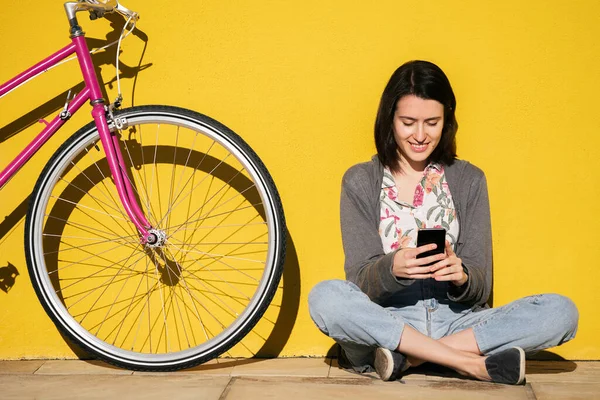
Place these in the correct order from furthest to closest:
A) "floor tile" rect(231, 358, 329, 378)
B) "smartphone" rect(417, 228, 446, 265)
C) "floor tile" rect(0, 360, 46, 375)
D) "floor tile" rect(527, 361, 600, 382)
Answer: "floor tile" rect(0, 360, 46, 375) < "floor tile" rect(231, 358, 329, 378) < "floor tile" rect(527, 361, 600, 382) < "smartphone" rect(417, 228, 446, 265)

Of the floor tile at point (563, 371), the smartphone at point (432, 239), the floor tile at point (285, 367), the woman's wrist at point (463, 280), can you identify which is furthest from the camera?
the floor tile at point (285, 367)

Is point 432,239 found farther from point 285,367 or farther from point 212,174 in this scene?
point 212,174

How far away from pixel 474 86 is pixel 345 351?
0.98 m

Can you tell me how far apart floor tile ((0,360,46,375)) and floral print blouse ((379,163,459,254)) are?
49.9 inches

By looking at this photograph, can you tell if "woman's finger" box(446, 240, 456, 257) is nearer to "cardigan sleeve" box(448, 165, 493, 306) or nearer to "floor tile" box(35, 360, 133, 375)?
"cardigan sleeve" box(448, 165, 493, 306)

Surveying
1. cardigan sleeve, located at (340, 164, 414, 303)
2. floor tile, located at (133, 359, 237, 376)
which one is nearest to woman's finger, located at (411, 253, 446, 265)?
cardigan sleeve, located at (340, 164, 414, 303)

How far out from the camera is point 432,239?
247 cm

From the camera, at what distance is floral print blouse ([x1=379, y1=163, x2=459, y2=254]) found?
9.04 feet

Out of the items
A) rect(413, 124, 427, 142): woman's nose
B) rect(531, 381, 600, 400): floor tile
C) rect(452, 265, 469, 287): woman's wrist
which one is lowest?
rect(531, 381, 600, 400): floor tile

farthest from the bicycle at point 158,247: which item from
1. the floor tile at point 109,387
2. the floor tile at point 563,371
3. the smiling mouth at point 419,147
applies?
the floor tile at point 563,371

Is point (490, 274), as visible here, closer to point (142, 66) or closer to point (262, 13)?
point (262, 13)

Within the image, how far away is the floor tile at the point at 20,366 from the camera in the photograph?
9.57 feet

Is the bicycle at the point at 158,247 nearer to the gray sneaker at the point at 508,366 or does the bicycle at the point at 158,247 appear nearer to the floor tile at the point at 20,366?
the floor tile at the point at 20,366

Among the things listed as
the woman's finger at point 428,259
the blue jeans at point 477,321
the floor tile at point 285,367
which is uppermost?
the woman's finger at point 428,259
